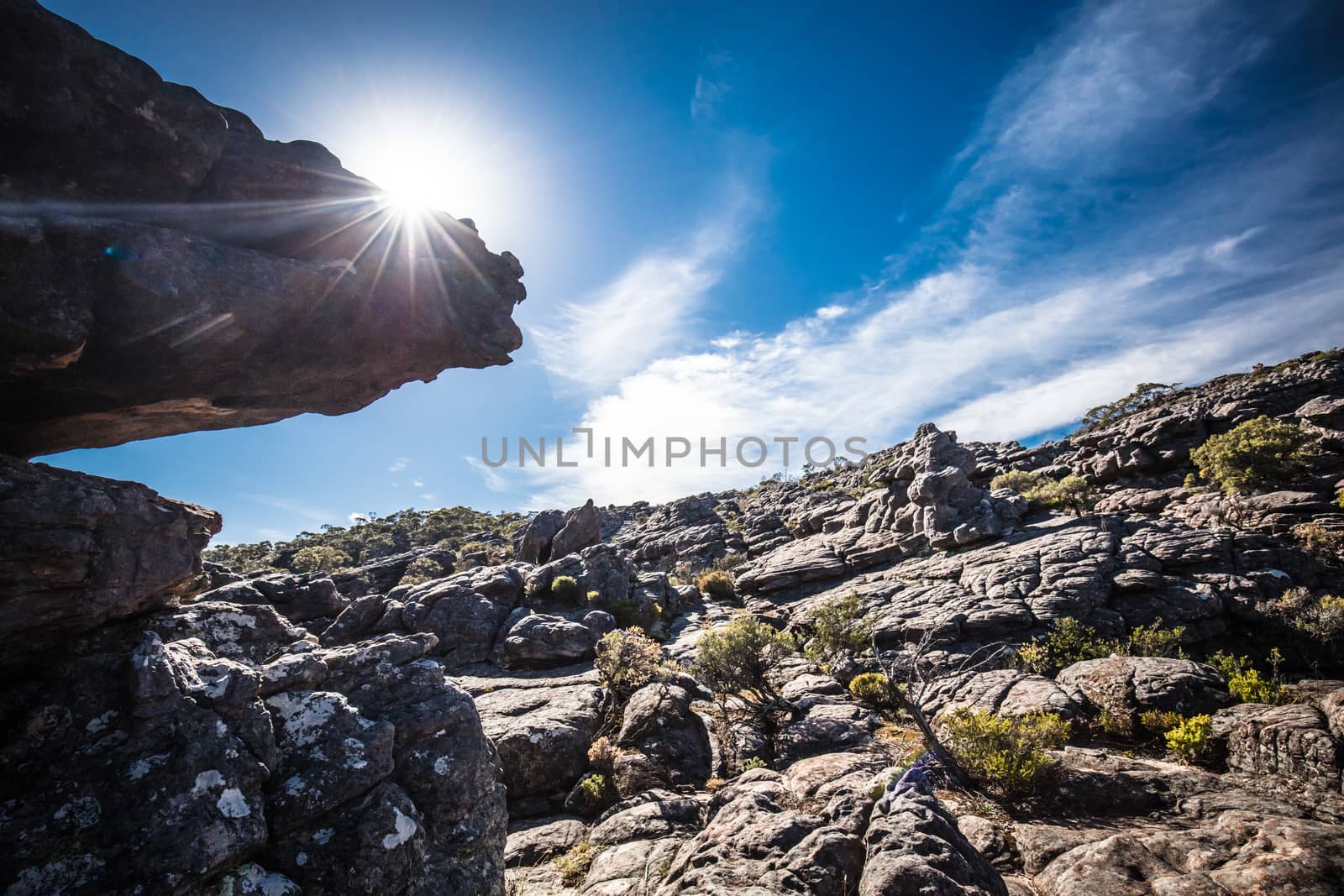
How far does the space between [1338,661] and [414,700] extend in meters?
35.8

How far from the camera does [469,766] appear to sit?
33.2 feet

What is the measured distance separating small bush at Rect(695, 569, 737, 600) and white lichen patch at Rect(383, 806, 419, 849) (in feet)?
141

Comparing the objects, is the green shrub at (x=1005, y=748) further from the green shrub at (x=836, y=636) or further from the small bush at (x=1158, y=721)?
the green shrub at (x=836, y=636)

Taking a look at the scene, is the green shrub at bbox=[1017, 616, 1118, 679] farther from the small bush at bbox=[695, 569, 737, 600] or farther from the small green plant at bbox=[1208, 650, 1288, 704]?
the small bush at bbox=[695, 569, 737, 600]

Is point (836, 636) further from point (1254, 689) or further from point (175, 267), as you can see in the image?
point (175, 267)

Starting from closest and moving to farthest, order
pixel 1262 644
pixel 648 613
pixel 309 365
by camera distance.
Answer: pixel 309 365
pixel 1262 644
pixel 648 613

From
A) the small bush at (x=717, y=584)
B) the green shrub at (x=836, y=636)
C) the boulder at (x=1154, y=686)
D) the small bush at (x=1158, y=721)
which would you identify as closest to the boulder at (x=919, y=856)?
the small bush at (x=1158, y=721)

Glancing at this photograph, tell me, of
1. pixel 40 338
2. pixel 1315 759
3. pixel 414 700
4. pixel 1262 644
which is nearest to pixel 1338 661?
pixel 1262 644

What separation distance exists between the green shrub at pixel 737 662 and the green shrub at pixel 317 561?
234 feet

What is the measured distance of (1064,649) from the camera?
23750 millimetres

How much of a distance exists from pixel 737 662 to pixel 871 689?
21.8ft

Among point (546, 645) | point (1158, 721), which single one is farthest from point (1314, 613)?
point (546, 645)

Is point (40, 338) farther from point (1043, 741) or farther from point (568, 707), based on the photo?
point (1043, 741)

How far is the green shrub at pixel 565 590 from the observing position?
37.1 metres
